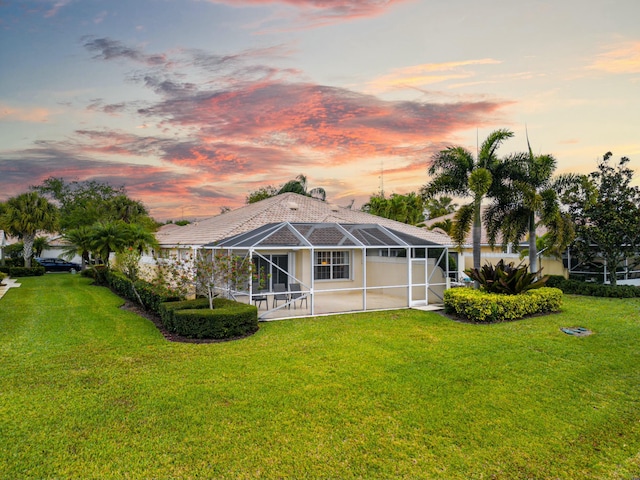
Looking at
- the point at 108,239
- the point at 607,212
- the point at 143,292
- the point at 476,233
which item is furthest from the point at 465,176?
the point at 108,239

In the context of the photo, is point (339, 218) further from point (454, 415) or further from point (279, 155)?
point (454, 415)

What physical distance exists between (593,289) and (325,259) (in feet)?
42.4

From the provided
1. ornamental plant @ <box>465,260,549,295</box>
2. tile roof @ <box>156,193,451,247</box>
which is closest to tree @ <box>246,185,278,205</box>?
tile roof @ <box>156,193,451,247</box>

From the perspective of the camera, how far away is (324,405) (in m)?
6.20

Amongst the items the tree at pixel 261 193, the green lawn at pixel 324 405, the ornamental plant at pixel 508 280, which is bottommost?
the green lawn at pixel 324 405

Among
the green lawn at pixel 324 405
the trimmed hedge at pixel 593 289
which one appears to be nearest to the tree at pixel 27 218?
the green lawn at pixel 324 405

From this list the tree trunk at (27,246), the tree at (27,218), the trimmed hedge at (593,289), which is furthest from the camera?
the tree trunk at (27,246)

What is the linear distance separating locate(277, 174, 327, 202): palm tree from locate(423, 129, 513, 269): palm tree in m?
16.7

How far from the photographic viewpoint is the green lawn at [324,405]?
4.64 meters

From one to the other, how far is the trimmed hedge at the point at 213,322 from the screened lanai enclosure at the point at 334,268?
74.9 inches

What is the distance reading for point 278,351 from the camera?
9.19m

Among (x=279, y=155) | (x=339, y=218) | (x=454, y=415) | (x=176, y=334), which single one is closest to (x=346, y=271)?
(x=339, y=218)

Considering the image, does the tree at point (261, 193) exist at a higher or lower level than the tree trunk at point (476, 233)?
higher

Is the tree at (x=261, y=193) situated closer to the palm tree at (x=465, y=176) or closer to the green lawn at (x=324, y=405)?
the palm tree at (x=465, y=176)
